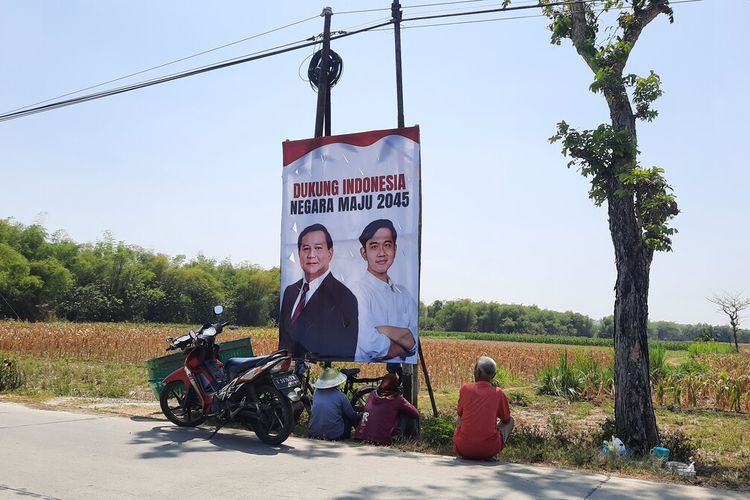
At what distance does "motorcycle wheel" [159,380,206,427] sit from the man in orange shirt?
388cm

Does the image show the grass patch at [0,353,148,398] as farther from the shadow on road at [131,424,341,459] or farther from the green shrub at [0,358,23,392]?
the shadow on road at [131,424,341,459]

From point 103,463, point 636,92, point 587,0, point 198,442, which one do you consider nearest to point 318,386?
point 198,442

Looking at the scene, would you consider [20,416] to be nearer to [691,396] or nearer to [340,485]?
[340,485]

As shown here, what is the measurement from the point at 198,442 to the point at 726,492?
5906 millimetres

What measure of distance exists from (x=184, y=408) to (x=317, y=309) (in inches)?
103

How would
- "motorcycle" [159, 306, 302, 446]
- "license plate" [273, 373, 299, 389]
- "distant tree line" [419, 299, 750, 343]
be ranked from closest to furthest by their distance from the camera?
"motorcycle" [159, 306, 302, 446] → "license plate" [273, 373, 299, 389] → "distant tree line" [419, 299, 750, 343]

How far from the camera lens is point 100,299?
74.9 meters

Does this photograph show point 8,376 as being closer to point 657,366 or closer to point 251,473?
point 251,473

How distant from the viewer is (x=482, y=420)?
7336 mm

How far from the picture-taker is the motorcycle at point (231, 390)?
8438 mm

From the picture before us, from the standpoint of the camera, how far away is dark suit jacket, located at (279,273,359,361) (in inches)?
418

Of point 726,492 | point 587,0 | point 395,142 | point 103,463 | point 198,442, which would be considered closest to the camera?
point 726,492

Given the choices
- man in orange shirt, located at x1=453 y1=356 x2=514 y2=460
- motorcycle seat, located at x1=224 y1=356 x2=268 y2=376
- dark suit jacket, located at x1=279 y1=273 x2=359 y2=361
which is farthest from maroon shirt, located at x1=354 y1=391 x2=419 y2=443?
dark suit jacket, located at x1=279 y1=273 x2=359 y2=361

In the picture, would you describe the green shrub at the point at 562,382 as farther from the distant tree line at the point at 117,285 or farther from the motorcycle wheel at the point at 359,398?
the distant tree line at the point at 117,285
